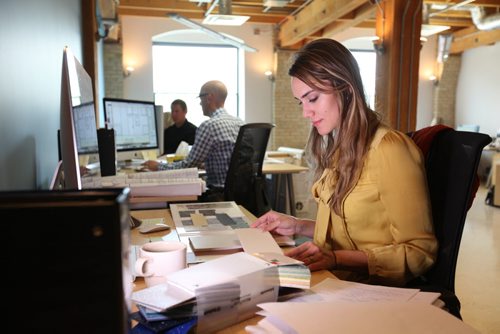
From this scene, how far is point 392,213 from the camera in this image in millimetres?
1208

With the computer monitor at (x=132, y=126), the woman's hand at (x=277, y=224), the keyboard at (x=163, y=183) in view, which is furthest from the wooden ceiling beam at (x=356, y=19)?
the woman's hand at (x=277, y=224)

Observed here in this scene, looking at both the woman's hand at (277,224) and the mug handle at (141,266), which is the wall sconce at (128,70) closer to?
the woman's hand at (277,224)

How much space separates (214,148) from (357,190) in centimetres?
220

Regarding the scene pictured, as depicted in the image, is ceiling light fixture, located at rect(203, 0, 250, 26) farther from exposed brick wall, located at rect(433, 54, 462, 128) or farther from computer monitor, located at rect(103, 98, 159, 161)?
exposed brick wall, located at rect(433, 54, 462, 128)

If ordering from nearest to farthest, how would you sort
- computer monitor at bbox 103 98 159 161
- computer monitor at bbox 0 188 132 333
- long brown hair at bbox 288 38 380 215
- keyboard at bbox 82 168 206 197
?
computer monitor at bbox 0 188 132 333 → long brown hair at bbox 288 38 380 215 → keyboard at bbox 82 168 206 197 → computer monitor at bbox 103 98 159 161

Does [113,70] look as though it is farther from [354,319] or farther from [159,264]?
[354,319]

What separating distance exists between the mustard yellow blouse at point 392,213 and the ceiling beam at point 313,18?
212 inches

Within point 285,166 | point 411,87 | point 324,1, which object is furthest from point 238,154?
point 324,1

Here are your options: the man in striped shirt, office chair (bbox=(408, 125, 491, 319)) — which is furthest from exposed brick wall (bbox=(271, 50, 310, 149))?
office chair (bbox=(408, 125, 491, 319))

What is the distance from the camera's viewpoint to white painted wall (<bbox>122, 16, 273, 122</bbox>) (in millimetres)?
9008

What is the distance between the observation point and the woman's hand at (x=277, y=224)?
144 cm

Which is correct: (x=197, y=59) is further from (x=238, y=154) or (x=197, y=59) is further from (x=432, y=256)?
(x=432, y=256)

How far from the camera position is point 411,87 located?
567 centimetres

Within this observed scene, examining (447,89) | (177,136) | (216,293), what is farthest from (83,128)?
(447,89)
